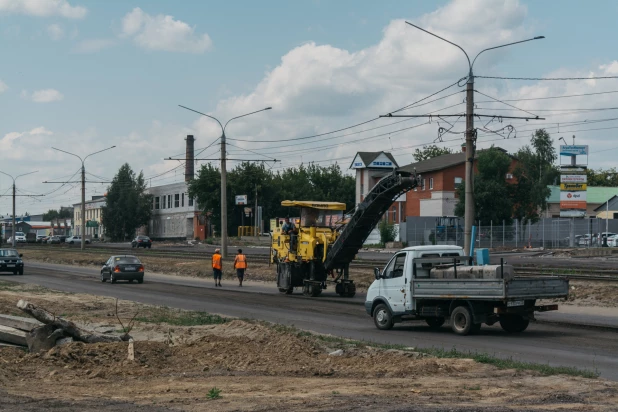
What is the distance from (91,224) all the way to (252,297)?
423 ft

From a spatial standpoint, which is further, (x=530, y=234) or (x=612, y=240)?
(x=612, y=240)

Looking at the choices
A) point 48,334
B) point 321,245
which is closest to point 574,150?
point 321,245

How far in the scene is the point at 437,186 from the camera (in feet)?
285

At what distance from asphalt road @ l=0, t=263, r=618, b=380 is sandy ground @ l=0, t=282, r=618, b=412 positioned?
2100 millimetres

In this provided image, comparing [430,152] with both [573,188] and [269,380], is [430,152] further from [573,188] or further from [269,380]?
[269,380]

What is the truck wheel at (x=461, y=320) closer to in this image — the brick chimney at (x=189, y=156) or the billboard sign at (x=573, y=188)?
the billboard sign at (x=573, y=188)

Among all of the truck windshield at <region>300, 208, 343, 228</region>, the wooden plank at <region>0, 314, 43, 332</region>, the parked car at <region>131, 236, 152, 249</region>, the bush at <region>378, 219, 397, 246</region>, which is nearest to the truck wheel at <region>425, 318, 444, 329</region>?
the wooden plank at <region>0, 314, 43, 332</region>

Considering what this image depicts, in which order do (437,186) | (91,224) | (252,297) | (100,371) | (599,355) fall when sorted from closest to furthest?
(100,371) < (599,355) < (252,297) < (437,186) < (91,224)

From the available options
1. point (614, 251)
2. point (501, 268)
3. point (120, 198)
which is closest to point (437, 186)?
point (614, 251)

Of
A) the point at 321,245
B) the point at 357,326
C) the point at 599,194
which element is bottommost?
the point at 357,326

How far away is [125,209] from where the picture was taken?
126 meters

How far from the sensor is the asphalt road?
15055mm

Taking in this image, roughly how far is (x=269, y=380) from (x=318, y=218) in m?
20.5

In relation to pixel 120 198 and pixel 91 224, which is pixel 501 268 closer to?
pixel 120 198
